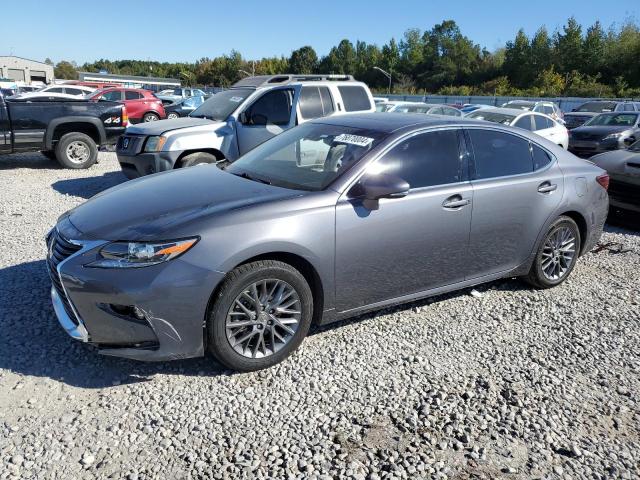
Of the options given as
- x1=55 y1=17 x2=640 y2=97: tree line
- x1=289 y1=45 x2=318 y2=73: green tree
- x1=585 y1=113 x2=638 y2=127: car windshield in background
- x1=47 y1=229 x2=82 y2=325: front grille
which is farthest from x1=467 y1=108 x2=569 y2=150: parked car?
x1=289 y1=45 x2=318 y2=73: green tree

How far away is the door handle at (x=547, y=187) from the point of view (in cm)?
462

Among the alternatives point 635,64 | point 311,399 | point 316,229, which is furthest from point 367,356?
point 635,64

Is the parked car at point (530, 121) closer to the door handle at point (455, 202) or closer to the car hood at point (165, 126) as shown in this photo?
the car hood at point (165, 126)

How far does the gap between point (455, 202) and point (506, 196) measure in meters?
0.60

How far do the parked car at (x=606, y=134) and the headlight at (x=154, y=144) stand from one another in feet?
40.5

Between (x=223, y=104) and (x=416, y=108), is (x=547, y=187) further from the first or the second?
(x=416, y=108)

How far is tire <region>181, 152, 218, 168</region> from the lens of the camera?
7.97 m

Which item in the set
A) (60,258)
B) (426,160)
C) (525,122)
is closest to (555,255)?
(426,160)

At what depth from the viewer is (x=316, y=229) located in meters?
3.45

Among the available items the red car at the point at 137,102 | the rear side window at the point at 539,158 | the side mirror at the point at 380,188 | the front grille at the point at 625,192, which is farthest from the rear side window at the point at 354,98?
the red car at the point at 137,102

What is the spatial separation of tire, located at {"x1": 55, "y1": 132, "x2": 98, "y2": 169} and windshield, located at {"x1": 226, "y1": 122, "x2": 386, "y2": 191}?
779 centimetres

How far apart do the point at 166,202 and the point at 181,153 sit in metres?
4.67

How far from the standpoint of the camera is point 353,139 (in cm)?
404

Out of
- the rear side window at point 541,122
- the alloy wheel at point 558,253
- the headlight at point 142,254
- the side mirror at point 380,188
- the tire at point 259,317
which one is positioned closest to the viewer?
the headlight at point 142,254
